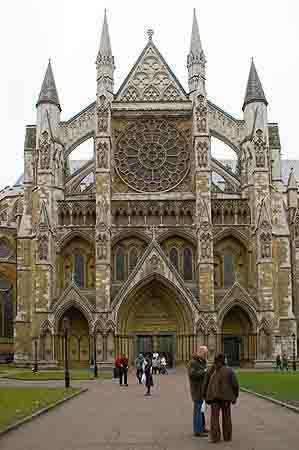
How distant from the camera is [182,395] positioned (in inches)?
1008

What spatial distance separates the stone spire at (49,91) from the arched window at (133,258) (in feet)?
42.7

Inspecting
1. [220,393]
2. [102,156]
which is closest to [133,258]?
[102,156]

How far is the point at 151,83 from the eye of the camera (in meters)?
54.9

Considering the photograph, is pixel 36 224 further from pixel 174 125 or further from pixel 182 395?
pixel 182 395

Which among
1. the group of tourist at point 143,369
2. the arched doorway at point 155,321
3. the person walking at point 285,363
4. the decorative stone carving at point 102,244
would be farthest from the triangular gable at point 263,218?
the group of tourist at point 143,369

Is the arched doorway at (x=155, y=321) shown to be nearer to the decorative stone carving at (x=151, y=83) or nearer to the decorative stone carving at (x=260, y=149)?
the decorative stone carving at (x=260, y=149)

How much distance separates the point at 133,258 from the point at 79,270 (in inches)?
166

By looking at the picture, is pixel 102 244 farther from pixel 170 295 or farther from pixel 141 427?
pixel 141 427

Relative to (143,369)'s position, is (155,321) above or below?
above

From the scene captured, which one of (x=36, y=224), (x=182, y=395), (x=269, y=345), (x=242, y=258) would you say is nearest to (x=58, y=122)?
(x=36, y=224)

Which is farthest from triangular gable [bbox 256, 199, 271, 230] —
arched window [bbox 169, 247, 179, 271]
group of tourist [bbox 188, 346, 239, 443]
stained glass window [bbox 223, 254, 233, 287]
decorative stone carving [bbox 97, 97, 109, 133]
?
group of tourist [bbox 188, 346, 239, 443]

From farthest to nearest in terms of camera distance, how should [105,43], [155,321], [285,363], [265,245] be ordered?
[105,43] → [155,321] → [265,245] → [285,363]

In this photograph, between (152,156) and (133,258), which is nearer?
(133,258)

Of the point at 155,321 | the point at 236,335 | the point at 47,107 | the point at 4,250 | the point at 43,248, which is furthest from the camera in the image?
the point at 4,250
